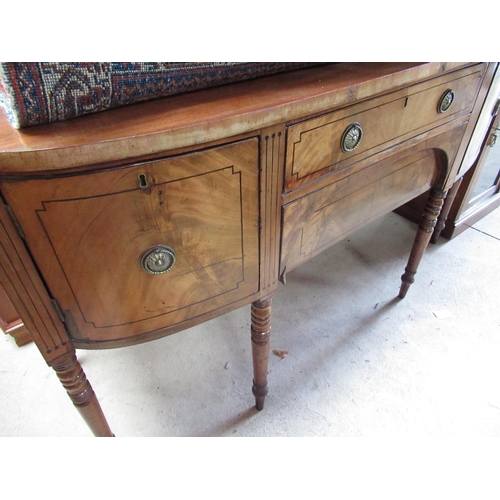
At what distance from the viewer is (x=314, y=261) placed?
1.38 m

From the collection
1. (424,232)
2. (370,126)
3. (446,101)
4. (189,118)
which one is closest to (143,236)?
(189,118)

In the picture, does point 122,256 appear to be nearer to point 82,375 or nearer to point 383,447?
point 82,375

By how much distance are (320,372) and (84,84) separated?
877 millimetres

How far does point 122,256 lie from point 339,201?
412 mm

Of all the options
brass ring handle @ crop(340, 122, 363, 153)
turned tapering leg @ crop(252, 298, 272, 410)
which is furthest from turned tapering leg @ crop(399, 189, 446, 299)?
turned tapering leg @ crop(252, 298, 272, 410)

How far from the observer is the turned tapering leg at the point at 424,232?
1.00 meters

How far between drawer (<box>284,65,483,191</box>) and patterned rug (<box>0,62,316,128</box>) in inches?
6.1

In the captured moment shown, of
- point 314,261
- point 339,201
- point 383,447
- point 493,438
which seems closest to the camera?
point 383,447

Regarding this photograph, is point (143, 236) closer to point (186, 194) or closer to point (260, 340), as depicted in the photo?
point (186, 194)

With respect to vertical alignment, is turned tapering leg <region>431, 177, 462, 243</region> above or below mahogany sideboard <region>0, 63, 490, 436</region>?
below

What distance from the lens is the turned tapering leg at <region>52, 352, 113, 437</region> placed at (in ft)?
1.85

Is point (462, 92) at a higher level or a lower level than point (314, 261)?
higher

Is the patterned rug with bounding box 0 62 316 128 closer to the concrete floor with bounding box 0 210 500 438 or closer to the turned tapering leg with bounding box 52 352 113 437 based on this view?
the turned tapering leg with bounding box 52 352 113 437

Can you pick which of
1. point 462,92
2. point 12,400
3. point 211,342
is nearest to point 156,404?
point 211,342
